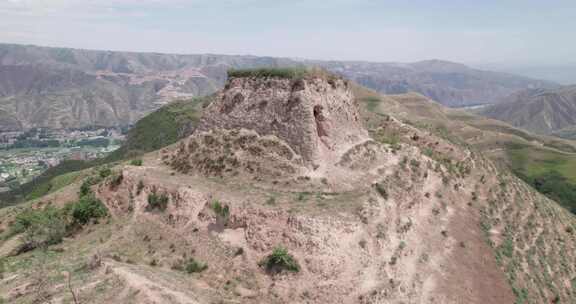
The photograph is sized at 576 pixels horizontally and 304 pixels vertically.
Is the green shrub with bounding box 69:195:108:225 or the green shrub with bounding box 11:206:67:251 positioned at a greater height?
the green shrub with bounding box 69:195:108:225

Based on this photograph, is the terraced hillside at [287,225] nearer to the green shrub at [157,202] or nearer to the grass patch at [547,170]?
the green shrub at [157,202]

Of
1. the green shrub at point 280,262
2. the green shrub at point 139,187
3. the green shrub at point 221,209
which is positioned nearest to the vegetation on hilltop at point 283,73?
the green shrub at point 221,209

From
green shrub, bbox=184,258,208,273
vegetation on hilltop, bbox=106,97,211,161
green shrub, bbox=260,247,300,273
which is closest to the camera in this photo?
green shrub, bbox=260,247,300,273

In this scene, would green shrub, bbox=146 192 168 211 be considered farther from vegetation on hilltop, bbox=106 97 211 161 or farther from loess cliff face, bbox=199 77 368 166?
vegetation on hilltop, bbox=106 97 211 161

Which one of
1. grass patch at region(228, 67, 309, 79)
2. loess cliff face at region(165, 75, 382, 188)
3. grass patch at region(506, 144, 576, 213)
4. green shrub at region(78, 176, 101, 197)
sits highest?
grass patch at region(228, 67, 309, 79)

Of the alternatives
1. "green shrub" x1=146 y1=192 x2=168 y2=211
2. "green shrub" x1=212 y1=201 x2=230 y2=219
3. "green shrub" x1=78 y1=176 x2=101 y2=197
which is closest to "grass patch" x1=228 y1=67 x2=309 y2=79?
"green shrub" x1=212 y1=201 x2=230 y2=219

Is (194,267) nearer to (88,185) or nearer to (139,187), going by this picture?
(139,187)
